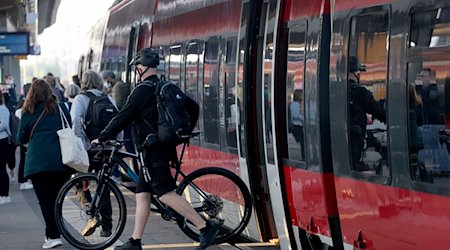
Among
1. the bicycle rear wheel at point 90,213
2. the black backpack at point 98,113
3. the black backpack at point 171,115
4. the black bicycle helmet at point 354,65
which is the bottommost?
the bicycle rear wheel at point 90,213

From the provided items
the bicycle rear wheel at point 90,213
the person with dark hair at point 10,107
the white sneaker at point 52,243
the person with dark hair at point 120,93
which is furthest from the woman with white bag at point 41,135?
the person with dark hair at point 120,93

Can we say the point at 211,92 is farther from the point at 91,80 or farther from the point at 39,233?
the point at 39,233

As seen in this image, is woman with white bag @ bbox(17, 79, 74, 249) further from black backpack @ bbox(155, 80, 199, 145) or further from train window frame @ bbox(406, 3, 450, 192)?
train window frame @ bbox(406, 3, 450, 192)

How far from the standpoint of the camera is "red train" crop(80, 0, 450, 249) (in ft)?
21.1

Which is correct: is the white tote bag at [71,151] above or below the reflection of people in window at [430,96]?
below

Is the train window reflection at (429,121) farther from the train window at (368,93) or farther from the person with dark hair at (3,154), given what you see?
the person with dark hair at (3,154)

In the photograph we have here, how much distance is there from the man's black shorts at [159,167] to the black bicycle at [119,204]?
0.46 m

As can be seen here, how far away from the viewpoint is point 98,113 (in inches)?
484

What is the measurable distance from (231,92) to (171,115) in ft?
4.96

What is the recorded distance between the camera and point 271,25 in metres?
9.28

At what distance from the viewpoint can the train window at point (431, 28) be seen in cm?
623

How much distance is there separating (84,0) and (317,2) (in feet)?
85.6

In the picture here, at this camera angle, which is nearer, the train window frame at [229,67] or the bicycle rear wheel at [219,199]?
the bicycle rear wheel at [219,199]

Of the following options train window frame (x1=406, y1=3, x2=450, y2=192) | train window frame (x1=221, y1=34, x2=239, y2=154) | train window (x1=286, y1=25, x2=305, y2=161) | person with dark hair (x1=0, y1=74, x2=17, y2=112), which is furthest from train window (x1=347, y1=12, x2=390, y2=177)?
person with dark hair (x1=0, y1=74, x2=17, y2=112)
